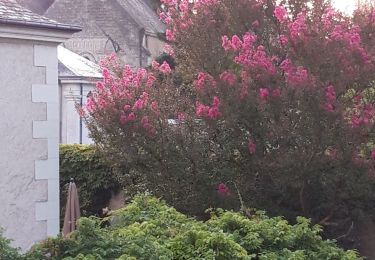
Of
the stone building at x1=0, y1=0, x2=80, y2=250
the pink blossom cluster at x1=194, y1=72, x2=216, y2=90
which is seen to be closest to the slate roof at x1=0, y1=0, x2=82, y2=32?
the stone building at x1=0, y1=0, x2=80, y2=250

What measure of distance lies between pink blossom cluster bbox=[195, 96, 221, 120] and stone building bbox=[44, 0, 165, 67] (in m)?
26.0

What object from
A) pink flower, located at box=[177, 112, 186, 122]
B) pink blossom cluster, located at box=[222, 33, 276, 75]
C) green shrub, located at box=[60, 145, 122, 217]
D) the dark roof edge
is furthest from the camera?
green shrub, located at box=[60, 145, 122, 217]

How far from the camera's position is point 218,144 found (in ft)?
27.9

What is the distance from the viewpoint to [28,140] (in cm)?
788

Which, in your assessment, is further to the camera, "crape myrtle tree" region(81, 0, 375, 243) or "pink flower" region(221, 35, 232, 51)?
"pink flower" region(221, 35, 232, 51)

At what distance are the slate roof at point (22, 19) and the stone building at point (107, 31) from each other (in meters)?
25.8

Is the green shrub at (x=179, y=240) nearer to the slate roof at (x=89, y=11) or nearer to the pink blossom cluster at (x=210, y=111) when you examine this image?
the pink blossom cluster at (x=210, y=111)

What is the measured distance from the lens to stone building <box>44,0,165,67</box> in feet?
112

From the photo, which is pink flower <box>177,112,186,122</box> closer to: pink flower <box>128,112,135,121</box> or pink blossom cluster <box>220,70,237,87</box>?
pink flower <box>128,112,135,121</box>

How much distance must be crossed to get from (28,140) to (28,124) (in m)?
0.18

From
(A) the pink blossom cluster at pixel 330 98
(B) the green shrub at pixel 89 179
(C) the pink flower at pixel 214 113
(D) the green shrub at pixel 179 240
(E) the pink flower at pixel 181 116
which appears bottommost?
(B) the green shrub at pixel 89 179

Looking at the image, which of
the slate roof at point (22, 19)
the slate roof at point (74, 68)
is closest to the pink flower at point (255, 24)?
the slate roof at point (22, 19)

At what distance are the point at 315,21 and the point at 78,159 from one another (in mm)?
5866

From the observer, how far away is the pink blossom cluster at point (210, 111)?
809 centimetres
